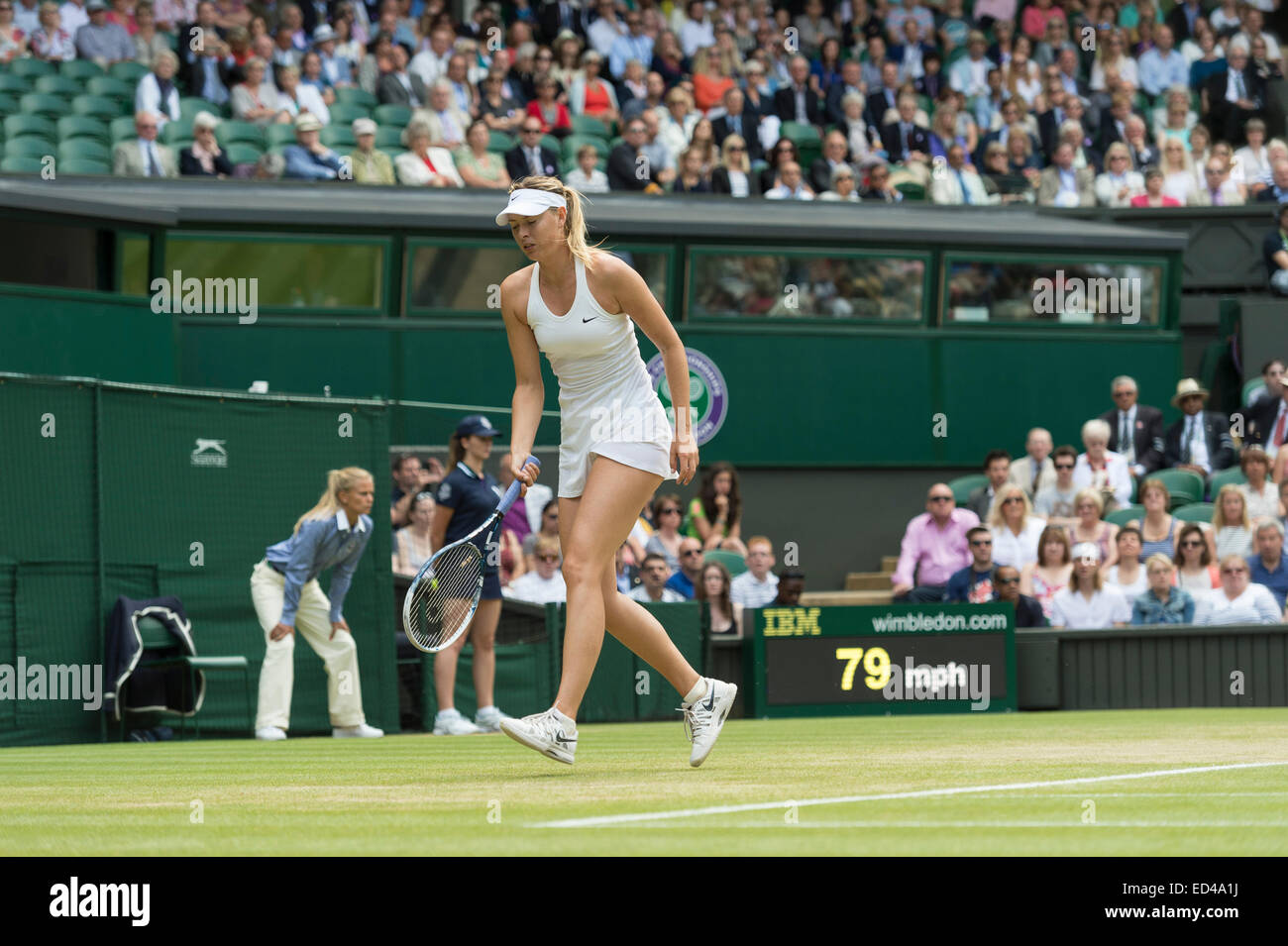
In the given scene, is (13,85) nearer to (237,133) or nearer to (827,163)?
(237,133)

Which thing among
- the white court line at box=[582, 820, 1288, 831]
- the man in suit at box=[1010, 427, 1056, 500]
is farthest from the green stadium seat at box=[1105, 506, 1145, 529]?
the white court line at box=[582, 820, 1288, 831]

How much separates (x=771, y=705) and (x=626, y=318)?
25.3 ft

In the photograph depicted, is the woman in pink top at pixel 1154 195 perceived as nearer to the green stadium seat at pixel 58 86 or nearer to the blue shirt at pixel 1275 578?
the blue shirt at pixel 1275 578

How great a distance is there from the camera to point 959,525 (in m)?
16.3

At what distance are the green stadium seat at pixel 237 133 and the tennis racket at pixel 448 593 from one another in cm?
1240

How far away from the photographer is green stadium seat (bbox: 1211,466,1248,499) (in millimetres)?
17359

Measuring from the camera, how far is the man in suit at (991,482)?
56.6 feet

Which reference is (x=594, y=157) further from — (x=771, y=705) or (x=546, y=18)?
(x=771, y=705)

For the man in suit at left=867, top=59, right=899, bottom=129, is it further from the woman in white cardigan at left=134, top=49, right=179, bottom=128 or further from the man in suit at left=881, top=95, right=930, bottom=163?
the woman in white cardigan at left=134, top=49, right=179, bottom=128

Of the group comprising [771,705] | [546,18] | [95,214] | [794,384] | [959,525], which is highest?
[546,18]

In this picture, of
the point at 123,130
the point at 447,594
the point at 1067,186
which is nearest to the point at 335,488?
the point at 447,594

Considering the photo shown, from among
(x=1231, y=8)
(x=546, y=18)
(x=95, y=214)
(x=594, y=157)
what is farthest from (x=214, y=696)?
(x=1231, y=8)

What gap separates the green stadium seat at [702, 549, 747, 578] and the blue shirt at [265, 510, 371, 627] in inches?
164

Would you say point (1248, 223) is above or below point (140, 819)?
above
